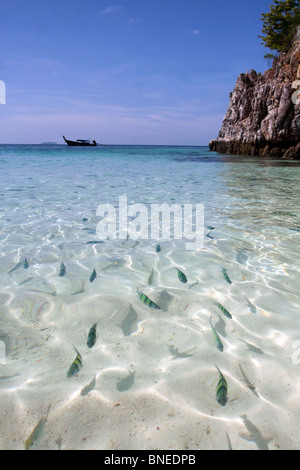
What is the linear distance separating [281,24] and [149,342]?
4635 cm

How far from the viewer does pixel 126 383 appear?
2080 millimetres

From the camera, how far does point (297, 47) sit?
30.1m

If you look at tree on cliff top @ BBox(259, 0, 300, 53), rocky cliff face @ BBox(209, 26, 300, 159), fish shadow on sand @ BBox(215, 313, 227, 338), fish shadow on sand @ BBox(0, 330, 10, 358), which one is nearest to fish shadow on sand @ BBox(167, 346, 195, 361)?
fish shadow on sand @ BBox(215, 313, 227, 338)

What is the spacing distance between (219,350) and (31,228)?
15.0 feet

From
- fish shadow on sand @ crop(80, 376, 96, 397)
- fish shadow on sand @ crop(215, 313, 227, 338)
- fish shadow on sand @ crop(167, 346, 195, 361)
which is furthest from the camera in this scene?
fish shadow on sand @ crop(215, 313, 227, 338)

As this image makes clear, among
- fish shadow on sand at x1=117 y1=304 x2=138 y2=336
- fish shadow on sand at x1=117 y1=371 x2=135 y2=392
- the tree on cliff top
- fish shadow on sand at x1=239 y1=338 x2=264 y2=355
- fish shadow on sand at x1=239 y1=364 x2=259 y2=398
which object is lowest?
fish shadow on sand at x1=117 y1=371 x2=135 y2=392

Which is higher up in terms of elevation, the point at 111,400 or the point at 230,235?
the point at 230,235

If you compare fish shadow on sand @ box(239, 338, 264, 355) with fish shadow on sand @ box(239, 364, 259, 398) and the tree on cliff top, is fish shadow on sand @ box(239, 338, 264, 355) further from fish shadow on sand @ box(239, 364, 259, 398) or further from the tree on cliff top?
the tree on cliff top

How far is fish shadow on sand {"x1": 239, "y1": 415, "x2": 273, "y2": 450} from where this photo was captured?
5.35ft

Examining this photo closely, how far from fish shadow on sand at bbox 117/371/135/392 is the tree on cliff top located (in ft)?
142

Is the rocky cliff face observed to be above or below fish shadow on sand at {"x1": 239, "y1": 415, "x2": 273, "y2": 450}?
above

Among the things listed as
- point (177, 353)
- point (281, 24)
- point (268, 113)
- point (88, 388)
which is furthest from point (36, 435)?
point (281, 24)
